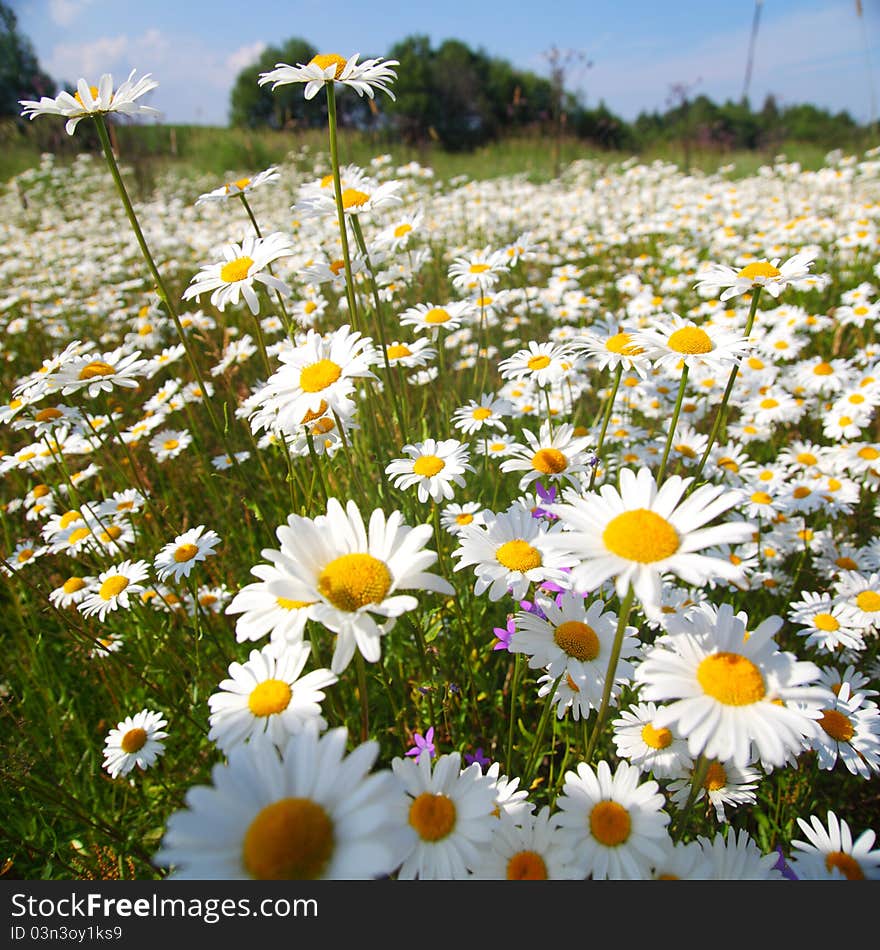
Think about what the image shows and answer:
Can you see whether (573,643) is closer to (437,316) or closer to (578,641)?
(578,641)

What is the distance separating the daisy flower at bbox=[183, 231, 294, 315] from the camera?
1.75 m

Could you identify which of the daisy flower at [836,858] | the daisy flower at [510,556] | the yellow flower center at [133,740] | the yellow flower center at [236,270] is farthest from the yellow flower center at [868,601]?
the yellow flower center at [133,740]

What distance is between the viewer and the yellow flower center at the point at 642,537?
41.5 inches

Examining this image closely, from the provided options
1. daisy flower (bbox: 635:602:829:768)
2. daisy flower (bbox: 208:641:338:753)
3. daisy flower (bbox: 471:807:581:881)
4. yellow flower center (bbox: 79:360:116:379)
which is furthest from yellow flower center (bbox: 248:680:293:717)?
yellow flower center (bbox: 79:360:116:379)

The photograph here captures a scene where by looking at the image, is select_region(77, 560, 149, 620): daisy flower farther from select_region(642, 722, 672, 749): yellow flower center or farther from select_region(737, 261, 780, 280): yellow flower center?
select_region(737, 261, 780, 280): yellow flower center

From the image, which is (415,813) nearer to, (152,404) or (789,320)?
(152,404)

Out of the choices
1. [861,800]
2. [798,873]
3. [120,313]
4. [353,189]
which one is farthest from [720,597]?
[120,313]

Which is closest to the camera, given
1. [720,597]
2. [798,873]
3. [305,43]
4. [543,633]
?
[798,873]

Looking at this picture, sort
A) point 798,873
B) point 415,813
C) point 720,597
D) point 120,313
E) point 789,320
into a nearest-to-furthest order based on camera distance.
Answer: point 415,813 < point 798,873 < point 720,597 < point 789,320 < point 120,313

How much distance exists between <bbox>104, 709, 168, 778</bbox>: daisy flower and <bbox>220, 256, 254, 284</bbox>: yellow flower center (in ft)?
4.84

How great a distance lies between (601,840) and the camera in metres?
1.12

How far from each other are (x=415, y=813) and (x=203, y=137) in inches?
728

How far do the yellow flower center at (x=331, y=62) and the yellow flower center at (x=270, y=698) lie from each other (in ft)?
5.39

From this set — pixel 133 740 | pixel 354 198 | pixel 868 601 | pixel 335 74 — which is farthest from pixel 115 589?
pixel 868 601
